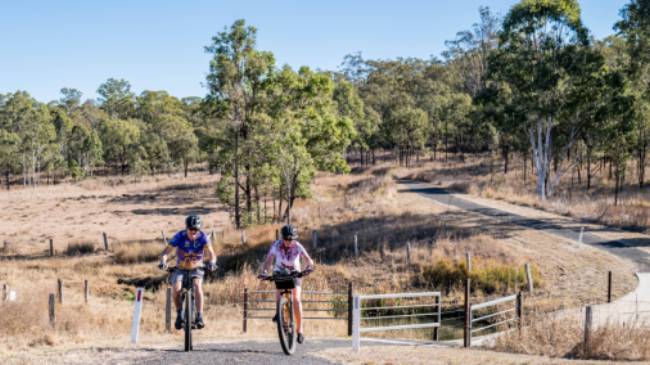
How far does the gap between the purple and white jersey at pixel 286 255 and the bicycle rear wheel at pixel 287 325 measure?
52 centimetres

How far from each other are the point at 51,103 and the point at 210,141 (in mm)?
144255

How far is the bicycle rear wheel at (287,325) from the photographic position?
919 cm

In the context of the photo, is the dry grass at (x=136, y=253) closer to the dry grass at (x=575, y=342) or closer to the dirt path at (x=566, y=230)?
the dirt path at (x=566, y=230)

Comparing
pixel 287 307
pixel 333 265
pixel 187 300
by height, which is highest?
A: pixel 187 300

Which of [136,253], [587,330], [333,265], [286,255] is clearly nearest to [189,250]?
[286,255]

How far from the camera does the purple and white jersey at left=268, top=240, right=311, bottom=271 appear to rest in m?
9.38

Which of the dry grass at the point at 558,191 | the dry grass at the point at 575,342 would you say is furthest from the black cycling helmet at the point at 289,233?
the dry grass at the point at 558,191

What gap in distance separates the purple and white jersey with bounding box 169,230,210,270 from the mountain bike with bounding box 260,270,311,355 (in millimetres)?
1212

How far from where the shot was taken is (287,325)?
9.36 metres

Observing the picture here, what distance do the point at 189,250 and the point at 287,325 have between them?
2050mm

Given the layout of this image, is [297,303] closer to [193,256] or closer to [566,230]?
[193,256]

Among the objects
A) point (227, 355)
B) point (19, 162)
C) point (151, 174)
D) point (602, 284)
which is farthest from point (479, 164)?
point (19, 162)

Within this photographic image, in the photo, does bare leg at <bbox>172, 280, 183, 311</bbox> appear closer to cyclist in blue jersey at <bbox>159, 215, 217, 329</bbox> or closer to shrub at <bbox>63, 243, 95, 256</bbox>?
cyclist in blue jersey at <bbox>159, 215, 217, 329</bbox>

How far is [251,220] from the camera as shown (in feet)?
119
